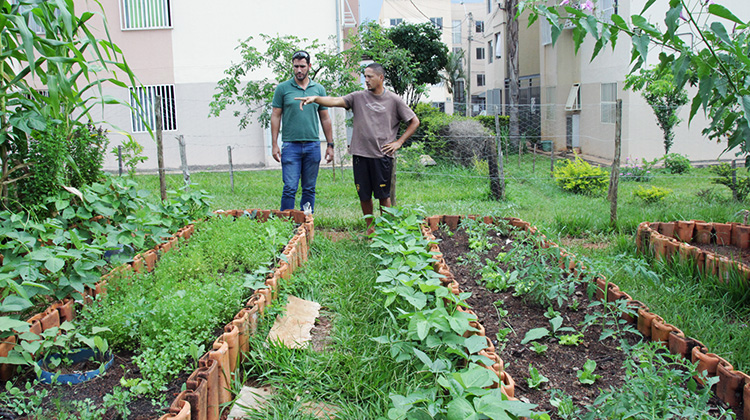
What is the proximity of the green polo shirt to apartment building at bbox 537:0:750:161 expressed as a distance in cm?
724

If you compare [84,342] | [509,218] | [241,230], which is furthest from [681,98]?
[84,342]

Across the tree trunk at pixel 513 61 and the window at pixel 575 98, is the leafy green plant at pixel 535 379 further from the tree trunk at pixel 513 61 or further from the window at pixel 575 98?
the window at pixel 575 98

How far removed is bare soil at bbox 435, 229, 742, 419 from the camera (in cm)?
259

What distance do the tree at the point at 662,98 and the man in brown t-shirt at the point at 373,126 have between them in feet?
30.6

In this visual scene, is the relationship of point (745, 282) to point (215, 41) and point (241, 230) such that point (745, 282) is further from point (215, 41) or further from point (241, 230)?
point (215, 41)

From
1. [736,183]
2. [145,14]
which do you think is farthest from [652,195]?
[145,14]

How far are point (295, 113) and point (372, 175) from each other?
107 centimetres

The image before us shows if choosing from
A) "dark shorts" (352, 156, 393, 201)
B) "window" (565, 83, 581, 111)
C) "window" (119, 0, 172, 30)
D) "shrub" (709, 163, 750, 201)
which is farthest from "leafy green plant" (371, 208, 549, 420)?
"window" (565, 83, 581, 111)

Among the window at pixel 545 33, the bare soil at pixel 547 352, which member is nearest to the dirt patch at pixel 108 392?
the bare soil at pixel 547 352

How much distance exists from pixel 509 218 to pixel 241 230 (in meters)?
2.57

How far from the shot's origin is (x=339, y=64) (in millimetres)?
9875

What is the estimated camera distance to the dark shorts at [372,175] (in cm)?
559

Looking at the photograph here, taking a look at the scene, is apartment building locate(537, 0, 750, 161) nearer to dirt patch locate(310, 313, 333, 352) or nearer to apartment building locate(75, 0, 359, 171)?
apartment building locate(75, 0, 359, 171)

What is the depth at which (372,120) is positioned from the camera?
550 cm
